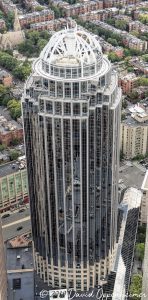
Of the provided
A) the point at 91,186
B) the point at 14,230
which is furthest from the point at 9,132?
the point at 91,186

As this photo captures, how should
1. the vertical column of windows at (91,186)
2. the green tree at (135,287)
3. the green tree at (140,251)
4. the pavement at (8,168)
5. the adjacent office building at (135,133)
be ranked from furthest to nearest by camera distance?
the adjacent office building at (135,133) < the pavement at (8,168) < the green tree at (140,251) < the green tree at (135,287) < the vertical column of windows at (91,186)

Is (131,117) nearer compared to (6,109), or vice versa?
(131,117)

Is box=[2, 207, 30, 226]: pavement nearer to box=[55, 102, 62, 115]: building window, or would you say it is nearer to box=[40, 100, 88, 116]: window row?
box=[40, 100, 88, 116]: window row

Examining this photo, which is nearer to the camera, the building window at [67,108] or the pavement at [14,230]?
the building window at [67,108]

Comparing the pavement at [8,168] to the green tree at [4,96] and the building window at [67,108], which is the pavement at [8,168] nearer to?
the green tree at [4,96]

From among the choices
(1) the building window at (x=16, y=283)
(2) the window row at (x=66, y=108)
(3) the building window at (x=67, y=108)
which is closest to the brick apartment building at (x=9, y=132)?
(1) the building window at (x=16, y=283)

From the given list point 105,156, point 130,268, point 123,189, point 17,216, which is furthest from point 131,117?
point 105,156

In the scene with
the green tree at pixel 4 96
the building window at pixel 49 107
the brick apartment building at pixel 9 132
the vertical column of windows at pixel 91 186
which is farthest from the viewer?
the green tree at pixel 4 96

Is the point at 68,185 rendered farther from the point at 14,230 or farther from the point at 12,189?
the point at 12,189

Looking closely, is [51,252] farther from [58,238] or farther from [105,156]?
[105,156]

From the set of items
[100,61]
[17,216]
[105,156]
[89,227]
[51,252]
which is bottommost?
[17,216]
